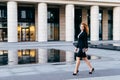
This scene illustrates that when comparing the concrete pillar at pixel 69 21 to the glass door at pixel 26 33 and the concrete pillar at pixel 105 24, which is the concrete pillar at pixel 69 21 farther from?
the concrete pillar at pixel 105 24

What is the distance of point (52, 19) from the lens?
2039 inches

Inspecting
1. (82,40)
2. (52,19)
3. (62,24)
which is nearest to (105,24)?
(62,24)

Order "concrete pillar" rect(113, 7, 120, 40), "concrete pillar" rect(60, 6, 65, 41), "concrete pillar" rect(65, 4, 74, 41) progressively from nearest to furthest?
1. "concrete pillar" rect(65, 4, 74, 41)
2. "concrete pillar" rect(60, 6, 65, 41)
3. "concrete pillar" rect(113, 7, 120, 40)

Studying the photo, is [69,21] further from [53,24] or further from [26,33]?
[26,33]

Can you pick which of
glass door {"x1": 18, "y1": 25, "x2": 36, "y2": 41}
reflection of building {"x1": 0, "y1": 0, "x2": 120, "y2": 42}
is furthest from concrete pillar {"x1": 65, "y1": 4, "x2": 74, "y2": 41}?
glass door {"x1": 18, "y1": 25, "x2": 36, "y2": 41}

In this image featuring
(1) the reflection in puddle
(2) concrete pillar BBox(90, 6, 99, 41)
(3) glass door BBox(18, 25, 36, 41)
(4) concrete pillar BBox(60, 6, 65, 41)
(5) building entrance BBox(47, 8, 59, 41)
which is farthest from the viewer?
(4) concrete pillar BBox(60, 6, 65, 41)

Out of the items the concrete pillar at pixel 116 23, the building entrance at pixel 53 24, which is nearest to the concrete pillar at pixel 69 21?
the building entrance at pixel 53 24

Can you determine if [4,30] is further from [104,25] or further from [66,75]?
[66,75]

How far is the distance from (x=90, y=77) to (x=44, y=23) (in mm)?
35417

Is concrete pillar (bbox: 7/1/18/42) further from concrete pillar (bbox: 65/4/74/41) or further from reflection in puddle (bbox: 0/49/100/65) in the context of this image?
reflection in puddle (bbox: 0/49/100/65)

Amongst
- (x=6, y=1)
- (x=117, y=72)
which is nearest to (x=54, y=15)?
(x=6, y=1)

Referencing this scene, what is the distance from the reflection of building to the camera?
44844 millimetres

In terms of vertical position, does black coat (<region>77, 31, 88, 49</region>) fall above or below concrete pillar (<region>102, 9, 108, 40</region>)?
below

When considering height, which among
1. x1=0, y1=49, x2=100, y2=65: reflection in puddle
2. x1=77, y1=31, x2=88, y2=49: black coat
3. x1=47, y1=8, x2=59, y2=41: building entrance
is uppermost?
x1=47, y1=8, x2=59, y2=41: building entrance
